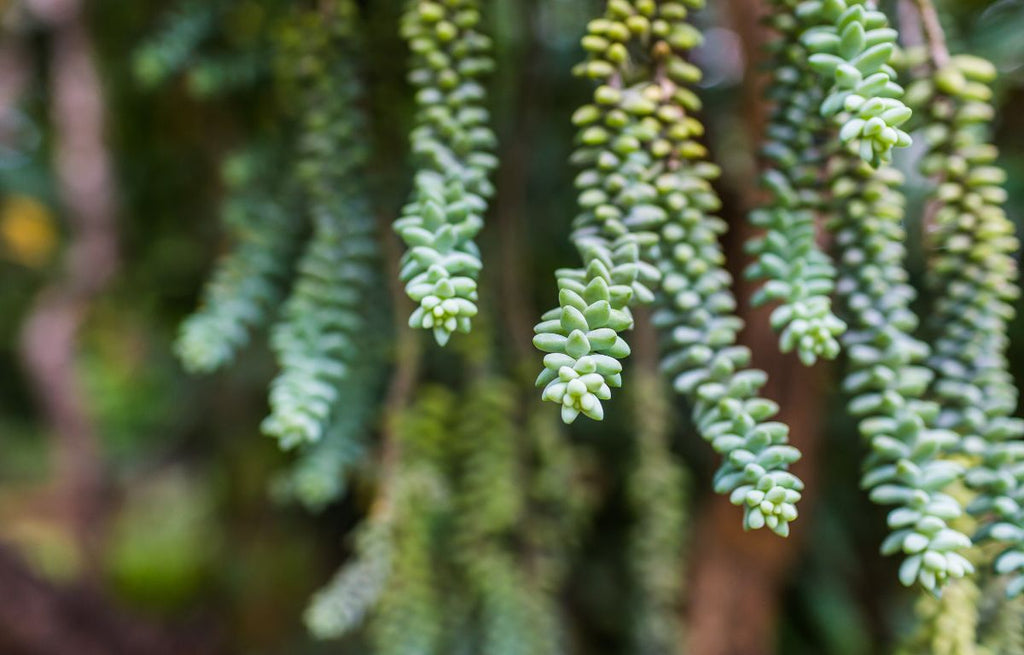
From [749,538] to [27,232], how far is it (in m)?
1.34

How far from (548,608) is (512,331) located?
284mm

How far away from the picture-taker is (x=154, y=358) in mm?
1391

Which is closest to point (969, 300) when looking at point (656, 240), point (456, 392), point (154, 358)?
point (656, 240)

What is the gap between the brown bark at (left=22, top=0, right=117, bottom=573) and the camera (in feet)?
3.30

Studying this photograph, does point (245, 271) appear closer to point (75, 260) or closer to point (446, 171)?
point (446, 171)

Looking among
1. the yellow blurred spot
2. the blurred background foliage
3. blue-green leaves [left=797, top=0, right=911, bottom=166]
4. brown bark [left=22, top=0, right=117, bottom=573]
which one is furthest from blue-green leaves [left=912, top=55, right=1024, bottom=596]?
the yellow blurred spot

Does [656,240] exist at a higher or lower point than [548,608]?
higher

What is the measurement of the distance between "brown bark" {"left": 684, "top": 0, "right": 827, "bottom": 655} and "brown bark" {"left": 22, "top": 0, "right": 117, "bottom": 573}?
861mm

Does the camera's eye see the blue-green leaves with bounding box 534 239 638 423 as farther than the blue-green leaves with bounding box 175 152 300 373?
No

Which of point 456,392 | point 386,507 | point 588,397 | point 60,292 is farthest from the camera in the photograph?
point 60,292

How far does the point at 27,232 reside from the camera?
1341mm

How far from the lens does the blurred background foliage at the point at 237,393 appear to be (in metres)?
0.92

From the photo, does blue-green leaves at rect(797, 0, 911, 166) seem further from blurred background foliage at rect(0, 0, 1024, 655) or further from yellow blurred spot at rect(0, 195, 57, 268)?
yellow blurred spot at rect(0, 195, 57, 268)

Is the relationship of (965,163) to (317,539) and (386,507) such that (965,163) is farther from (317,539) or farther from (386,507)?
(317,539)
